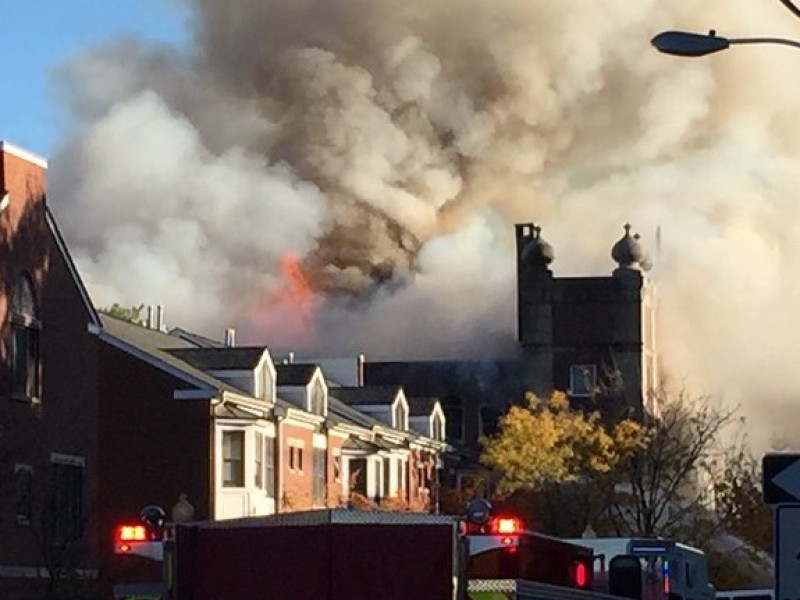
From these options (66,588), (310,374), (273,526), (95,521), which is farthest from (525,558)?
(310,374)

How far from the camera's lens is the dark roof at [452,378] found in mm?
99812

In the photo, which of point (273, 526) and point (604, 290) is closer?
point (273, 526)

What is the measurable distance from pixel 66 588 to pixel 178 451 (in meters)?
11.7

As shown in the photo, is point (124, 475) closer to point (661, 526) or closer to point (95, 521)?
point (95, 521)

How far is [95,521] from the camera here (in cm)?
5303

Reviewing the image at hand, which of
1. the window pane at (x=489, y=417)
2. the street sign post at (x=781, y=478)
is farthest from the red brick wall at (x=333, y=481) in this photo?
the street sign post at (x=781, y=478)

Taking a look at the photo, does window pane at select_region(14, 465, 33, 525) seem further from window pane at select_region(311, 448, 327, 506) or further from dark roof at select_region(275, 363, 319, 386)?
dark roof at select_region(275, 363, 319, 386)

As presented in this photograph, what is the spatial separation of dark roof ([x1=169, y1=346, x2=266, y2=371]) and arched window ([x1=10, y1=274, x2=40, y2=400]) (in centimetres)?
1134

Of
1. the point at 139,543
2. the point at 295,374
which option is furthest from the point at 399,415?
the point at 139,543

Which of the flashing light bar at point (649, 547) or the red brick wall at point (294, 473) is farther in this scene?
the red brick wall at point (294, 473)

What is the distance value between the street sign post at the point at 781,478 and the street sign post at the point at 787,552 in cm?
13

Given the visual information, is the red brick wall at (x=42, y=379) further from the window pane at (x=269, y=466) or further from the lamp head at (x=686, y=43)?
the lamp head at (x=686, y=43)

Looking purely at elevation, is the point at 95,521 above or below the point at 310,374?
below

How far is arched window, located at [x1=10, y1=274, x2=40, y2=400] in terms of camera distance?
1802 inches
